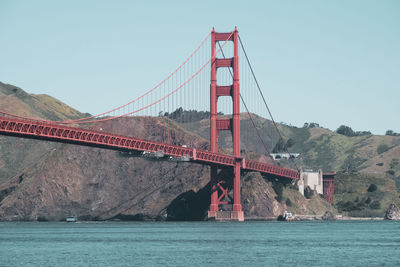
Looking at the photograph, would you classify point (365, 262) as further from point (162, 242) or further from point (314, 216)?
point (314, 216)

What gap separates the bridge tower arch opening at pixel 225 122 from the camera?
406ft

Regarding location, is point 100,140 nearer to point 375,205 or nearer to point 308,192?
point 308,192

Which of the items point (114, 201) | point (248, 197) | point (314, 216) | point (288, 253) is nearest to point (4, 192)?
point (114, 201)

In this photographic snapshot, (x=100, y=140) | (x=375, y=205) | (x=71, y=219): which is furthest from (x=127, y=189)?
(x=100, y=140)

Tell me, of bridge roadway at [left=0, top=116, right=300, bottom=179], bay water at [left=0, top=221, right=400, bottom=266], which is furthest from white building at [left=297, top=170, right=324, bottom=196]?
bay water at [left=0, top=221, right=400, bottom=266]

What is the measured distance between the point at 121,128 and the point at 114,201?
15422mm

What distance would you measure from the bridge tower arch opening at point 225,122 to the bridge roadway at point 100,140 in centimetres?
280

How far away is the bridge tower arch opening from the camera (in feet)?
406

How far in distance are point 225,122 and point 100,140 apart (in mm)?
28912

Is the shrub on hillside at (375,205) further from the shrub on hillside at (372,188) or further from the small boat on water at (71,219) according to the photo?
the small boat on water at (71,219)

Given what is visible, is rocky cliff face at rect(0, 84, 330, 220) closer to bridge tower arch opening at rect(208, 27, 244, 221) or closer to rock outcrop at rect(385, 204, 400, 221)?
bridge tower arch opening at rect(208, 27, 244, 221)

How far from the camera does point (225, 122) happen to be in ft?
409

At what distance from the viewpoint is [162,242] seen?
8119 centimetres

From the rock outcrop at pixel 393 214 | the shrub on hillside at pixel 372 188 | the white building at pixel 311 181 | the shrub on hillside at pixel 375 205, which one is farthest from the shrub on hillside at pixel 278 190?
the shrub on hillside at pixel 372 188
